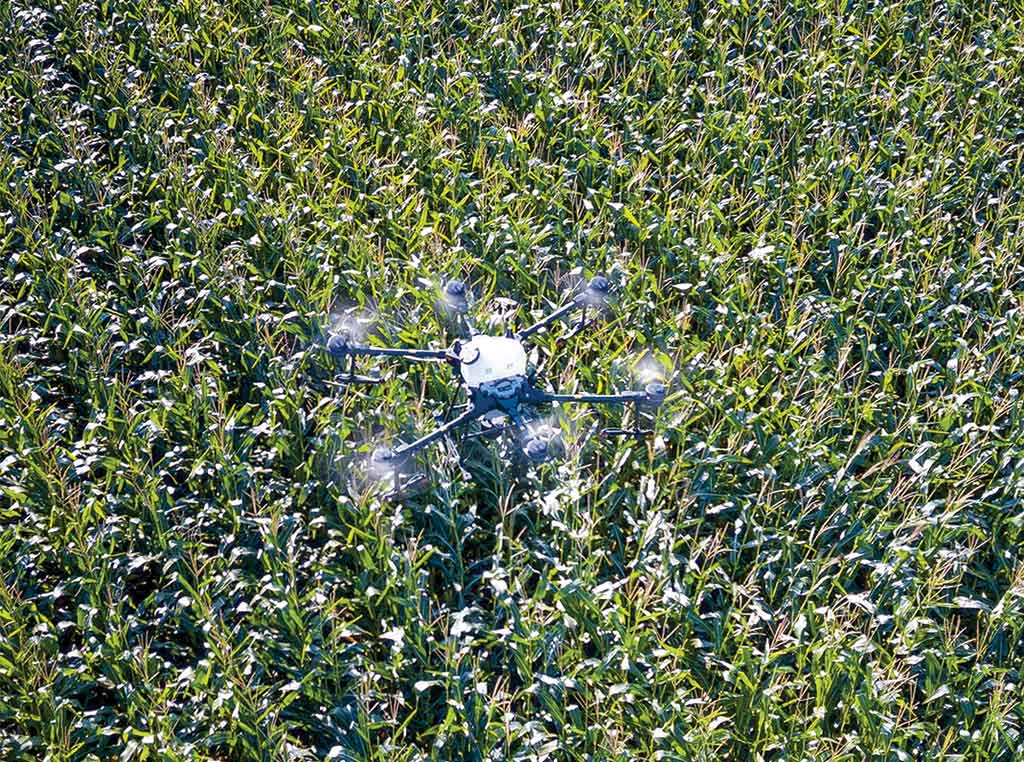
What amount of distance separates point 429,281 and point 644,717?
2794 millimetres

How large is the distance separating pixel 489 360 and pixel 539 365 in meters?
0.99

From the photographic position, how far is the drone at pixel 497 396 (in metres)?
5.45

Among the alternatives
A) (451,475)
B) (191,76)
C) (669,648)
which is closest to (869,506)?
(669,648)

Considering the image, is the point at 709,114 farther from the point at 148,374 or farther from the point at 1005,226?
the point at 148,374

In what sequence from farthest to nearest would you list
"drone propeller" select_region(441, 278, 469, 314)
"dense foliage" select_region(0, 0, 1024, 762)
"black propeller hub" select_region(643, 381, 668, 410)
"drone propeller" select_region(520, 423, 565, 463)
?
1. "drone propeller" select_region(441, 278, 469, 314)
2. "black propeller hub" select_region(643, 381, 668, 410)
3. "drone propeller" select_region(520, 423, 565, 463)
4. "dense foliage" select_region(0, 0, 1024, 762)

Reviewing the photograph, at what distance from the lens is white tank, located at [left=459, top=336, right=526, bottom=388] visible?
5426 millimetres

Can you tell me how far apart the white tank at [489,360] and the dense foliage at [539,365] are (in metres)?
0.53

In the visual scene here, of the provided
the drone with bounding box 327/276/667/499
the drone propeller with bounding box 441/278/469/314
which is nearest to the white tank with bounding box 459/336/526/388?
the drone with bounding box 327/276/667/499

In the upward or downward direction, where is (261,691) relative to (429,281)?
downward

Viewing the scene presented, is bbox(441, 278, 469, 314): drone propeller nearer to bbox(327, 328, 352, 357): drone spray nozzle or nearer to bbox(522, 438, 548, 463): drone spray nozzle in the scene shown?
bbox(327, 328, 352, 357): drone spray nozzle

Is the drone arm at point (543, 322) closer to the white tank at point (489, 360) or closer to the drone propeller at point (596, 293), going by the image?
the drone propeller at point (596, 293)

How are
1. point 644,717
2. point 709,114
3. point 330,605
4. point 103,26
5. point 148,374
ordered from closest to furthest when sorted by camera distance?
point 644,717 → point 330,605 → point 148,374 → point 709,114 → point 103,26

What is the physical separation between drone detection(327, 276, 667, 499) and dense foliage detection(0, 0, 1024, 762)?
0.52 ft

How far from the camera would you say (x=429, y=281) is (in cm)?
668
